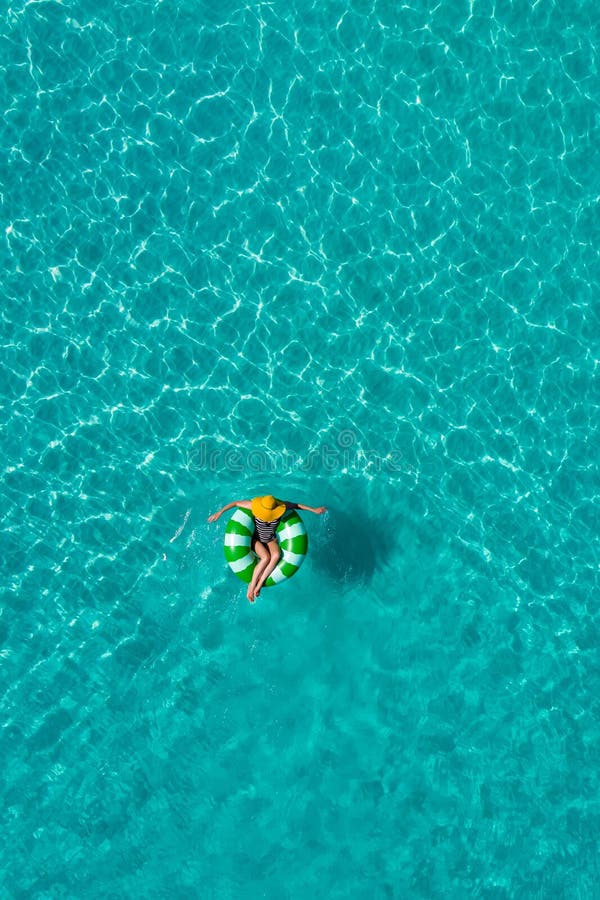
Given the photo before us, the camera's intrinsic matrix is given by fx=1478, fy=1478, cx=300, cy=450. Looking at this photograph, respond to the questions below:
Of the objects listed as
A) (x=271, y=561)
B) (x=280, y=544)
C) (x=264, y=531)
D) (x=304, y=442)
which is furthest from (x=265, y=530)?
(x=304, y=442)

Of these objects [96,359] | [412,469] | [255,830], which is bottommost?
[255,830]

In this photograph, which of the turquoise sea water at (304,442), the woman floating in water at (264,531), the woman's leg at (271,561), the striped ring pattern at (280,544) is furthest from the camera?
the turquoise sea water at (304,442)

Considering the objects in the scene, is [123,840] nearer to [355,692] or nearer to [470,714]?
[355,692]

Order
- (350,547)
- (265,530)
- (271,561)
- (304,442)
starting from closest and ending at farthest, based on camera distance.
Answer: (265,530), (271,561), (350,547), (304,442)

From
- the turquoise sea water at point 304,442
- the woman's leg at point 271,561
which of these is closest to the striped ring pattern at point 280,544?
the woman's leg at point 271,561

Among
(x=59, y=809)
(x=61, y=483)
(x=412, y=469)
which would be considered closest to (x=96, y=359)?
(x=61, y=483)

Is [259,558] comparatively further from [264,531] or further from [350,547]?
[350,547]

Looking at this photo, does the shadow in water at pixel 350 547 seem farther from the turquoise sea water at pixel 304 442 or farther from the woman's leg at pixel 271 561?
the woman's leg at pixel 271 561
